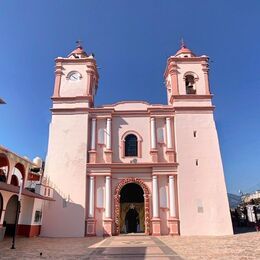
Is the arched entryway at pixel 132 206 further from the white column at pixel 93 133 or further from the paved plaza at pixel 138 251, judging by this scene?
the paved plaza at pixel 138 251

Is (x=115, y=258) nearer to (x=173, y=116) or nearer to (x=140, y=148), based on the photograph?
(x=140, y=148)

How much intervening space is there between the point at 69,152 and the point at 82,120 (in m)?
2.78

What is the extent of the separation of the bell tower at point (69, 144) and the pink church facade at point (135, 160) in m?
0.07

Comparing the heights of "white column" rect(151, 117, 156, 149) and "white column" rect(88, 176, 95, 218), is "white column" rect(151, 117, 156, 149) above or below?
above

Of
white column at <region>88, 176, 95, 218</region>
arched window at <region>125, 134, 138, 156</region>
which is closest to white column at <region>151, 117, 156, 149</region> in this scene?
arched window at <region>125, 134, 138, 156</region>

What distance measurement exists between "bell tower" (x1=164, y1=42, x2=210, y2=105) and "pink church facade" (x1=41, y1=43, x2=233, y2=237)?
0.27ft

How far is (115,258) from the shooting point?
9953mm

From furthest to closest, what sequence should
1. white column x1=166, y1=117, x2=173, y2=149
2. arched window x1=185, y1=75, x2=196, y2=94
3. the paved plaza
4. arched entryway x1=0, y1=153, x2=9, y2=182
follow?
1. arched window x1=185, y1=75, x2=196, y2=94
2. white column x1=166, y1=117, x2=173, y2=149
3. arched entryway x1=0, y1=153, x2=9, y2=182
4. the paved plaza

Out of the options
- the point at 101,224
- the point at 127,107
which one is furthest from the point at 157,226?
the point at 127,107

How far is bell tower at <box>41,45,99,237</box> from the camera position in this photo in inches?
813

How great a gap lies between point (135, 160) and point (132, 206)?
13.8 ft

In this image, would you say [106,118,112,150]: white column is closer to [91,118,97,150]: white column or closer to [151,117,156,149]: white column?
[91,118,97,150]: white column

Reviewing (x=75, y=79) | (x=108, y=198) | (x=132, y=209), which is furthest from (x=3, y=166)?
(x=132, y=209)

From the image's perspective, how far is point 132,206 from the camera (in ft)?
78.4
